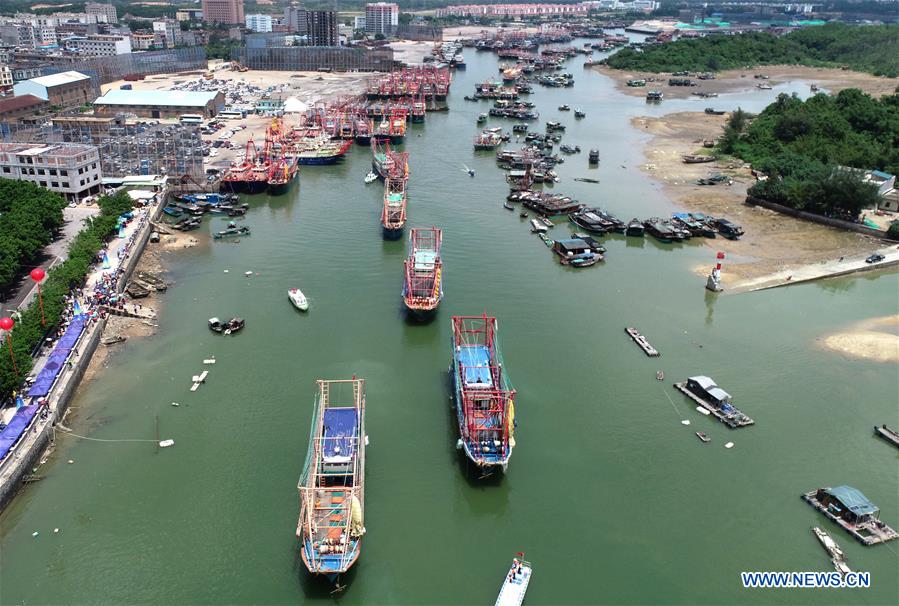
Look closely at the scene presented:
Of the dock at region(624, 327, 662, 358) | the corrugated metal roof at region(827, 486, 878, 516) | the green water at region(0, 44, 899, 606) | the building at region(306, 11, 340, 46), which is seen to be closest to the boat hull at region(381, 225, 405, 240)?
the green water at region(0, 44, 899, 606)

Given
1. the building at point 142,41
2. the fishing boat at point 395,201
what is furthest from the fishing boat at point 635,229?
the building at point 142,41

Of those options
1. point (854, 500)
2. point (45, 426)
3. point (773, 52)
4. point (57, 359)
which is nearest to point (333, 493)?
point (45, 426)

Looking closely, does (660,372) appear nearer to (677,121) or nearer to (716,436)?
(716,436)

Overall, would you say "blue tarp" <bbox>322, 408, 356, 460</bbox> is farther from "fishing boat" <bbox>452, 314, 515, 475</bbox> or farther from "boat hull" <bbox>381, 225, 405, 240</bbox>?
"boat hull" <bbox>381, 225, 405, 240</bbox>

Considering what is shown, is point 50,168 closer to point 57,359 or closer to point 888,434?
point 57,359

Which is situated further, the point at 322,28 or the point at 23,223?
the point at 322,28

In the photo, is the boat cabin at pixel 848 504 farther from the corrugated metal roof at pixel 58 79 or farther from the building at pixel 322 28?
the building at pixel 322 28
